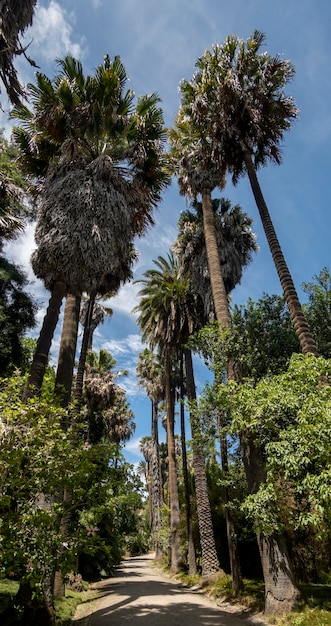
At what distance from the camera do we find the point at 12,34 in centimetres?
784

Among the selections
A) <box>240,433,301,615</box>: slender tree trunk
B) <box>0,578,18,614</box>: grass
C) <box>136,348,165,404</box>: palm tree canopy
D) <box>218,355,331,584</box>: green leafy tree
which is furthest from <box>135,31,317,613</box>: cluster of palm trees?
<box>136,348,165,404</box>: palm tree canopy

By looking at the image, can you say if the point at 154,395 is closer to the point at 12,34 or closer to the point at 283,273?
the point at 283,273

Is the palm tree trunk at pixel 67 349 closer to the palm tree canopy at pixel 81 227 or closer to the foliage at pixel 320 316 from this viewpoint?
the palm tree canopy at pixel 81 227

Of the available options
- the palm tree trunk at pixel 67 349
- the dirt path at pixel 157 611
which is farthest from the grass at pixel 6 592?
the palm tree trunk at pixel 67 349

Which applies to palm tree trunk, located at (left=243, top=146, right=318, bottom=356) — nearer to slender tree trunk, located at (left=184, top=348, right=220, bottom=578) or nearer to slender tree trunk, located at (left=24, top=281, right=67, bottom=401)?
slender tree trunk, located at (left=184, top=348, right=220, bottom=578)

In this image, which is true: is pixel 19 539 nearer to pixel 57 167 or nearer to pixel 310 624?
pixel 310 624

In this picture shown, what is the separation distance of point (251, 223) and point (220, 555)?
16.9 meters

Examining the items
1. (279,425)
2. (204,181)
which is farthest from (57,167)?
(279,425)

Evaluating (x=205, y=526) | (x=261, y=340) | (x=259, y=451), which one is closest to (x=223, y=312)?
(x=261, y=340)

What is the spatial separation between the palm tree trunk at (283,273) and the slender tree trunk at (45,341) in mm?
6174

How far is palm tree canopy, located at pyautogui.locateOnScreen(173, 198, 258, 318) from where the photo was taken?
18828mm

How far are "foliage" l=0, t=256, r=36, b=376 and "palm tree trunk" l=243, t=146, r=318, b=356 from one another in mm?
9992

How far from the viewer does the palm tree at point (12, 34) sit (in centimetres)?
756

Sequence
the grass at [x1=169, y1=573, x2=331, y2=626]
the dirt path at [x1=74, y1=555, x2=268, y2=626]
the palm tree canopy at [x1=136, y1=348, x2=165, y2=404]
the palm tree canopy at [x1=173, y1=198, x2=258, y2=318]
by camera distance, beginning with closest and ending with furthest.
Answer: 1. the grass at [x1=169, y1=573, x2=331, y2=626]
2. the dirt path at [x1=74, y1=555, x2=268, y2=626]
3. the palm tree canopy at [x1=173, y1=198, x2=258, y2=318]
4. the palm tree canopy at [x1=136, y1=348, x2=165, y2=404]
